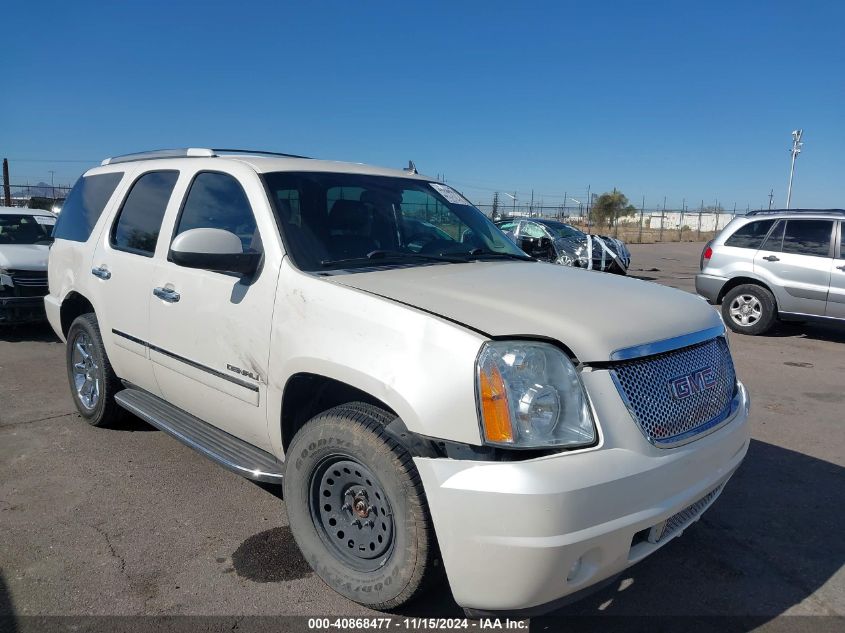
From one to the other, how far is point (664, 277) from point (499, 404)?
16.4 metres

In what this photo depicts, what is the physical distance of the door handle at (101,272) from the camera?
4.23 metres

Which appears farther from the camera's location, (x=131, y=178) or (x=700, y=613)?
(x=131, y=178)

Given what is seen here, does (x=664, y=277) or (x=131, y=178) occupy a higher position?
(x=131, y=178)

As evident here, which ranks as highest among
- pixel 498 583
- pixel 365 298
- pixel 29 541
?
pixel 365 298

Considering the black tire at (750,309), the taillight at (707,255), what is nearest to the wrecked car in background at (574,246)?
the taillight at (707,255)

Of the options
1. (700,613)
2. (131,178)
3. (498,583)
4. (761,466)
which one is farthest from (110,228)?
(761,466)

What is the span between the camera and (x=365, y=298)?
2.63 m

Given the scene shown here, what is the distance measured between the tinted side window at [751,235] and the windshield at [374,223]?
6550 mm

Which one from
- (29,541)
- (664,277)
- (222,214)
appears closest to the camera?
(29,541)

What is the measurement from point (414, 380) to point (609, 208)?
2397 inches

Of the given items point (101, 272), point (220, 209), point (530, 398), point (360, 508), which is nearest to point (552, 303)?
point (530, 398)

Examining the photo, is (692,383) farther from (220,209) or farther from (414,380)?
(220,209)

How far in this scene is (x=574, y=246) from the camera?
592 inches

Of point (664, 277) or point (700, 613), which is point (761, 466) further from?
point (664, 277)
